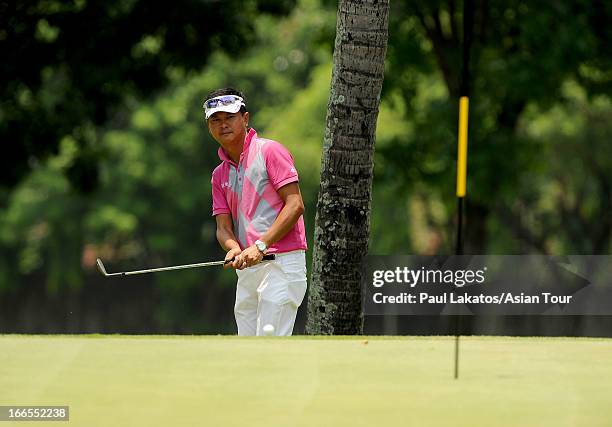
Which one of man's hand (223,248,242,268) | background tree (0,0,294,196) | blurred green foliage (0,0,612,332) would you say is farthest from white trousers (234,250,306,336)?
background tree (0,0,294,196)

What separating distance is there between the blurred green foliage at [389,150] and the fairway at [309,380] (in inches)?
578

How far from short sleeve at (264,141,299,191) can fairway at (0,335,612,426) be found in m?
0.95

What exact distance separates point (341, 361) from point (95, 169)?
654 inches

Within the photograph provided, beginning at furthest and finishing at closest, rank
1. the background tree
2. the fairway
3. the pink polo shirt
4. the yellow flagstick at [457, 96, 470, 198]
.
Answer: the background tree, the pink polo shirt, the yellow flagstick at [457, 96, 470, 198], the fairway

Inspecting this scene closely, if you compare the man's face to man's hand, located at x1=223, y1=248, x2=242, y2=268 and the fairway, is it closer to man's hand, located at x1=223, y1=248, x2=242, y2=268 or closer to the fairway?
man's hand, located at x1=223, y1=248, x2=242, y2=268

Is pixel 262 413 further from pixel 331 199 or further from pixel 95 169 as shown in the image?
pixel 95 169

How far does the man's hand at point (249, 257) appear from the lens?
6746 millimetres

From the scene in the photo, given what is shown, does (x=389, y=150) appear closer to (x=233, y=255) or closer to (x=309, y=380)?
(x=233, y=255)

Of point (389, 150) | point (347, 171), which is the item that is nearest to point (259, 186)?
point (347, 171)

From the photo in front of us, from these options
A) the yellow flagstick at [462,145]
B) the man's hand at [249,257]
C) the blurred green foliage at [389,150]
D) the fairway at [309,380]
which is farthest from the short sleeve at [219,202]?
the blurred green foliage at [389,150]

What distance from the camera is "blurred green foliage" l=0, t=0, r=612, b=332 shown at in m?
21.6

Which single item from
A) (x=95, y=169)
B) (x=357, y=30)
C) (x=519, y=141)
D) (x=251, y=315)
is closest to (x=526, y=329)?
(x=519, y=141)

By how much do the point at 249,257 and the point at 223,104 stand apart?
2.67 feet

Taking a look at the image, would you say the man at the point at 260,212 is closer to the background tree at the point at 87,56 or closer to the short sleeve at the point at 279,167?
the short sleeve at the point at 279,167
